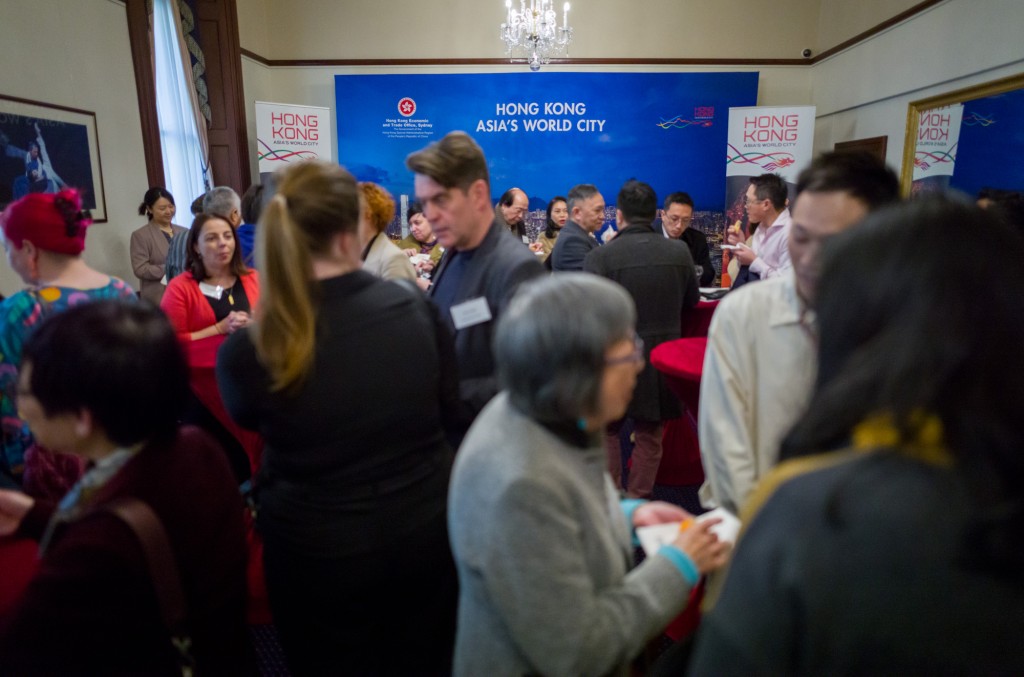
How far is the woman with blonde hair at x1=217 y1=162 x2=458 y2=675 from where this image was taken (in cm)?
110

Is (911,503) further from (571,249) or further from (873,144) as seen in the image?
(873,144)

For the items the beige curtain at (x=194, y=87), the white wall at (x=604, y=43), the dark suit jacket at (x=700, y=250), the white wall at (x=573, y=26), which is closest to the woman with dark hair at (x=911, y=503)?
the dark suit jacket at (x=700, y=250)

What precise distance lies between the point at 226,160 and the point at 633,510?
680cm

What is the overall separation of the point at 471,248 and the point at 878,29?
639cm

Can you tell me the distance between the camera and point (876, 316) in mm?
532

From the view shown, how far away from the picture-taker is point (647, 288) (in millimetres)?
2953

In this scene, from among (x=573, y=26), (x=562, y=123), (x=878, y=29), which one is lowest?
(x=562, y=123)

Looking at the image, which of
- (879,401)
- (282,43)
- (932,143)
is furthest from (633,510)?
(282,43)

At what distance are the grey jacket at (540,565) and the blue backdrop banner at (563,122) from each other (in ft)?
23.8

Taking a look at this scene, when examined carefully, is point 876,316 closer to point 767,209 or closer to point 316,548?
point 316,548

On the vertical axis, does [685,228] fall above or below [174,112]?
below

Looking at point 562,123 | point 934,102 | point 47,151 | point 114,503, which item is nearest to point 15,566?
point 114,503

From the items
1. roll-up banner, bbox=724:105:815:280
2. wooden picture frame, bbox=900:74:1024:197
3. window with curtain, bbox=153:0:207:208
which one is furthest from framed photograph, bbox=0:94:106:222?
roll-up banner, bbox=724:105:815:280

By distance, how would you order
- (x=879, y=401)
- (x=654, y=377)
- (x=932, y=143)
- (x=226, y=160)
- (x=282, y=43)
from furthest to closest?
1. (x=282, y=43)
2. (x=226, y=160)
3. (x=932, y=143)
4. (x=654, y=377)
5. (x=879, y=401)
